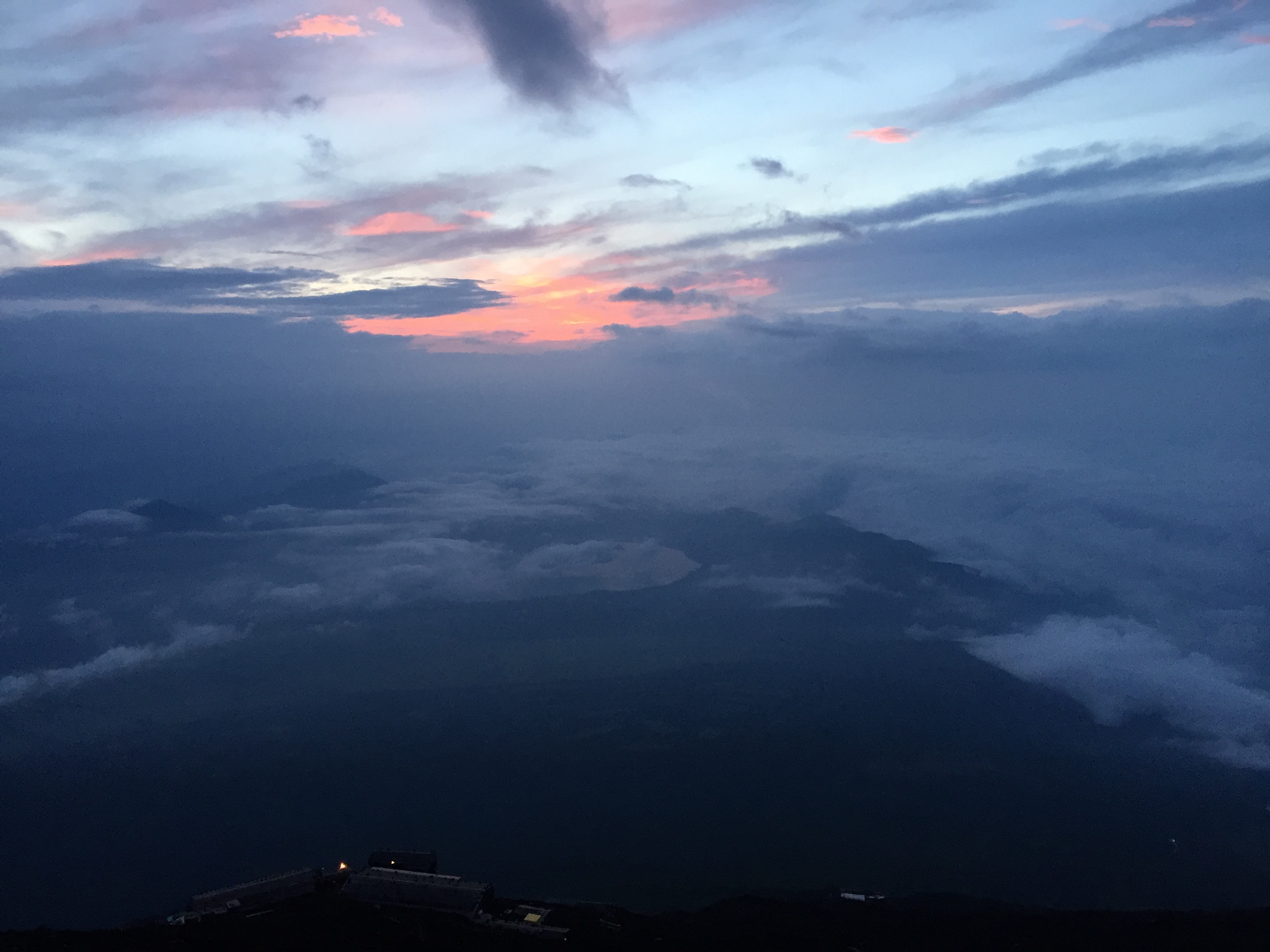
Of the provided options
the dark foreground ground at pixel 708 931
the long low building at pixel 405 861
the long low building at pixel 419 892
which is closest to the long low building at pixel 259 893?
the dark foreground ground at pixel 708 931

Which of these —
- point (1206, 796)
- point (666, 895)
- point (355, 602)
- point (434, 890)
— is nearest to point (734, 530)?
point (355, 602)

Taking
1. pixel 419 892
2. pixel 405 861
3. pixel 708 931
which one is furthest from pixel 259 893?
pixel 708 931

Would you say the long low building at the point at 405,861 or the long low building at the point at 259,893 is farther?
the long low building at the point at 405,861

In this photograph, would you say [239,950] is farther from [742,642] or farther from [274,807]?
[742,642]

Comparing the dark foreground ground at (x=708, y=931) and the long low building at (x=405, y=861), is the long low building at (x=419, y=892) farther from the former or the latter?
the long low building at (x=405, y=861)

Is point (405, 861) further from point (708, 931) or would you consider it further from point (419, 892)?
point (708, 931)

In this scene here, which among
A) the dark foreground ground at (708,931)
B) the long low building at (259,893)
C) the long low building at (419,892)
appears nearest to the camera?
the dark foreground ground at (708,931)
